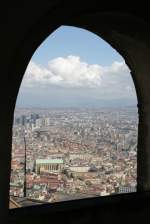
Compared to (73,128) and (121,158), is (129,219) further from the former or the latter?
(73,128)

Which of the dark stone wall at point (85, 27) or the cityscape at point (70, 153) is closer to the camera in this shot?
the dark stone wall at point (85, 27)

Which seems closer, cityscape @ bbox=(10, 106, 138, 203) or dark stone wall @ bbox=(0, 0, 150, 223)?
dark stone wall @ bbox=(0, 0, 150, 223)

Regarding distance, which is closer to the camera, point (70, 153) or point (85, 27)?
point (70, 153)

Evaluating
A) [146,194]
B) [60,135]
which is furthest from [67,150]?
[146,194]

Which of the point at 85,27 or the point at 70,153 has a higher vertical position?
the point at 85,27
